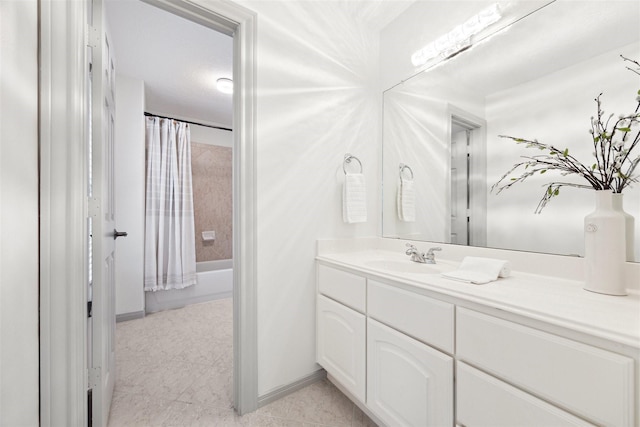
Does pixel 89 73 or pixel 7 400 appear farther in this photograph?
pixel 89 73

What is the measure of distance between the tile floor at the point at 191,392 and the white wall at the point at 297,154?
0.51 ft

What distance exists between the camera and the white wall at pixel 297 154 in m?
1.51

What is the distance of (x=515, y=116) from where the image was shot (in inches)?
49.6

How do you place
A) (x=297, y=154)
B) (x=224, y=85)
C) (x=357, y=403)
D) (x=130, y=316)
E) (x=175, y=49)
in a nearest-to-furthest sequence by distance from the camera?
(x=357, y=403) < (x=297, y=154) < (x=175, y=49) < (x=130, y=316) < (x=224, y=85)

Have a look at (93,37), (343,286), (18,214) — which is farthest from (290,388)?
(93,37)

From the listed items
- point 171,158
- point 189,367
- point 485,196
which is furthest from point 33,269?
point 171,158

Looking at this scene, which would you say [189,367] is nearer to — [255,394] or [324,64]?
[255,394]

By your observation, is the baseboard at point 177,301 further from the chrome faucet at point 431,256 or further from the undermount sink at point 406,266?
the chrome faucet at point 431,256

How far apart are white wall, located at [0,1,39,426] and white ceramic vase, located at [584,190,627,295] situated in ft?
5.73

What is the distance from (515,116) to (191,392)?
7.69ft

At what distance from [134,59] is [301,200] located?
2.16m

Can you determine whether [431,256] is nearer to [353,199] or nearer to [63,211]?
[353,199]

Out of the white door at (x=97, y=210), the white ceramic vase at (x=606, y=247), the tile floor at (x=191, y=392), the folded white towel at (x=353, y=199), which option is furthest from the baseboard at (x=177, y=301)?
the white ceramic vase at (x=606, y=247)

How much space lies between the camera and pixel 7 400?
70 centimetres
